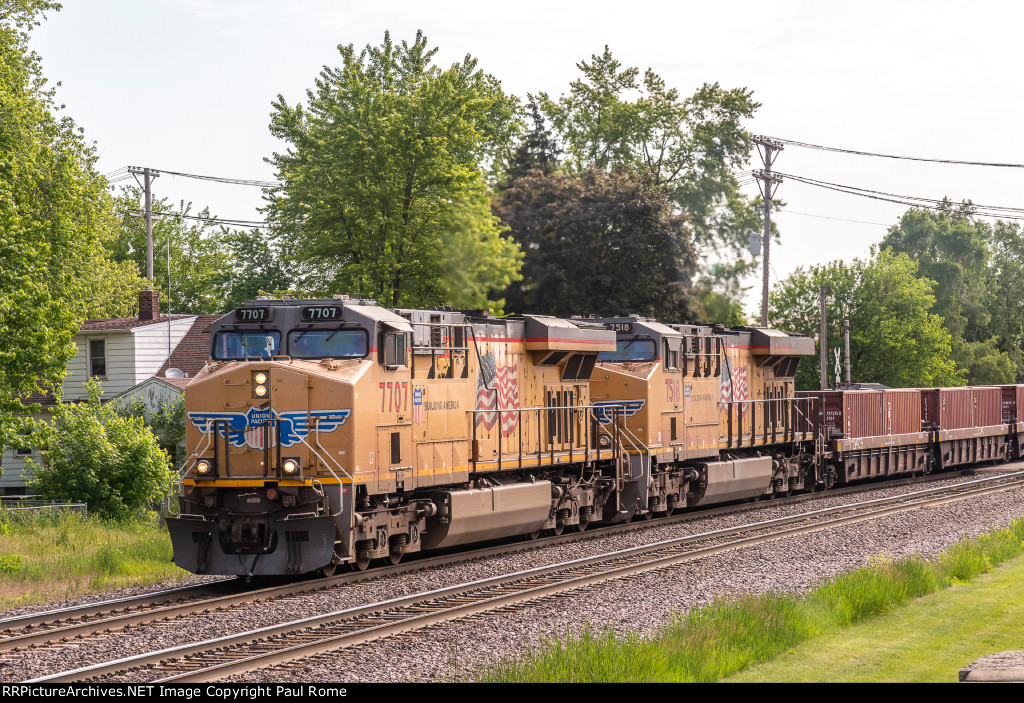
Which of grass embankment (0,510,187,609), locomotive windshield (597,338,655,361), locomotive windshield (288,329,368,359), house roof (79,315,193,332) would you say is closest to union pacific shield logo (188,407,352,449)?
locomotive windshield (288,329,368,359)

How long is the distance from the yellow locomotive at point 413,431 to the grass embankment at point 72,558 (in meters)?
1.75

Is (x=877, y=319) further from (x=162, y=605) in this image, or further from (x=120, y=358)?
(x=162, y=605)

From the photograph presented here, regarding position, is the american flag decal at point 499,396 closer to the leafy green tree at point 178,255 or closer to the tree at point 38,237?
the tree at point 38,237

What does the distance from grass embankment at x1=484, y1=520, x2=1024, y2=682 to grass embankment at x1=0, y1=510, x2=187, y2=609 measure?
7.98 meters

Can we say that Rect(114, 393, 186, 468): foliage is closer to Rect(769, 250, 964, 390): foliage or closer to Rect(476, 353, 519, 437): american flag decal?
Rect(476, 353, 519, 437): american flag decal

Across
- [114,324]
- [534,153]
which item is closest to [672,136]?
[534,153]

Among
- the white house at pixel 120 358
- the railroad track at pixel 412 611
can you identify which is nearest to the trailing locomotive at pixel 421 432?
the railroad track at pixel 412 611

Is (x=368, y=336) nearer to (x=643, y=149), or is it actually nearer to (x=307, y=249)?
(x=307, y=249)

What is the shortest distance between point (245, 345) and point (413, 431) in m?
2.76

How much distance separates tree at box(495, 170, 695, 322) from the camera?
47.2m

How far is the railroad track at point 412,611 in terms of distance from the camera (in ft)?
34.2

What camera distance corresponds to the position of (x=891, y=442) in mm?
33281
